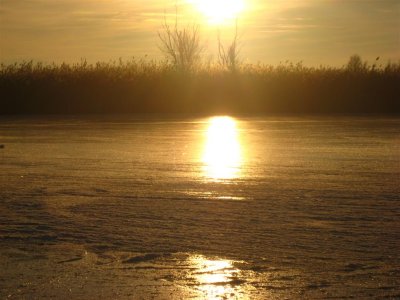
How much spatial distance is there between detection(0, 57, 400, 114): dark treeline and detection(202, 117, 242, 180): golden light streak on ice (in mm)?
18519

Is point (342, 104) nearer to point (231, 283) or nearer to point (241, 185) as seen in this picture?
point (241, 185)

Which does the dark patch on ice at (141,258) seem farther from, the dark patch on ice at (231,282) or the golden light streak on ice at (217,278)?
the dark patch on ice at (231,282)

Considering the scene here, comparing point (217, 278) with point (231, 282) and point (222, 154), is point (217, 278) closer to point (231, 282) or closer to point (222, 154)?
point (231, 282)

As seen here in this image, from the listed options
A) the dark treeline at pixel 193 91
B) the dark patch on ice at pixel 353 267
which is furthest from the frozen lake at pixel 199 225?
the dark treeline at pixel 193 91

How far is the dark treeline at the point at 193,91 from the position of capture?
41.8 meters

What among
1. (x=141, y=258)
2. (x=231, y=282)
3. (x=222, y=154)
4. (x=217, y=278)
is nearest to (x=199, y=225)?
(x=141, y=258)

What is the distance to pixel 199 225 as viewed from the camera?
26.7ft

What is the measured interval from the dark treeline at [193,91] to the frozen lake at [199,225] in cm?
2609

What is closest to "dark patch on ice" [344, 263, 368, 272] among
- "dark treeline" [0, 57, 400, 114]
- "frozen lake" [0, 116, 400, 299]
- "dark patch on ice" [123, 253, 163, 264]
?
"frozen lake" [0, 116, 400, 299]

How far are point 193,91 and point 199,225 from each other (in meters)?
35.6

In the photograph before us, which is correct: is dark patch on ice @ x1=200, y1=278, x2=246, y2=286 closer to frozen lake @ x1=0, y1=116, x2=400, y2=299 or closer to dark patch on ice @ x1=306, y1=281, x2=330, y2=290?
frozen lake @ x1=0, y1=116, x2=400, y2=299

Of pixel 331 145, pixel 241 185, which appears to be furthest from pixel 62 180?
pixel 331 145

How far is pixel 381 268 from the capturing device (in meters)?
6.41

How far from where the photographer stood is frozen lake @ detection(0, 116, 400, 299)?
19.8 ft
